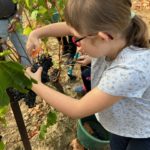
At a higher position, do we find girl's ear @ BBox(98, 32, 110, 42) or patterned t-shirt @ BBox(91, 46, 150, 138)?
girl's ear @ BBox(98, 32, 110, 42)

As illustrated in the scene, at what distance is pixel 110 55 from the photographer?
1.30m

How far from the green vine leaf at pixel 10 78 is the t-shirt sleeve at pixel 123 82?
0.29m

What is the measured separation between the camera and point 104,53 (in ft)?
4.09

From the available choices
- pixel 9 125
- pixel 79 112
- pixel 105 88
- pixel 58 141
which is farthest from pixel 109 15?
pixel 9 125

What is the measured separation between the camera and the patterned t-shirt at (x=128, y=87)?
3.95 ft

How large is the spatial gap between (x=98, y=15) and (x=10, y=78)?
35cm

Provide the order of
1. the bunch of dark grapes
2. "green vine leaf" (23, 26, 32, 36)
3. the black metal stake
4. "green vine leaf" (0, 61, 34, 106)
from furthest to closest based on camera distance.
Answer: "green vine leaf" (23, 26, 32, 36)
the black metal stake
the bunch of dark grapes
"green vine leaf" (0, 61, 34, 106)

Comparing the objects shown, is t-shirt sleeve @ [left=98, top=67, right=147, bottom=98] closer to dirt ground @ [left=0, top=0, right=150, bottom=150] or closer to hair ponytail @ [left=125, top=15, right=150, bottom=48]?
hair ponytail @ [left=125, top=15, right=150, bottom=48]

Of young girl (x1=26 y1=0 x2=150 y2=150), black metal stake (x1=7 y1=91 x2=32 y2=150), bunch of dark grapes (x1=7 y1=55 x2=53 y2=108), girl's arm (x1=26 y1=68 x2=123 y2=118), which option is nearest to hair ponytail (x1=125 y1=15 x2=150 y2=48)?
young girl (x1=26 y1=0 x2=150 y2=150)

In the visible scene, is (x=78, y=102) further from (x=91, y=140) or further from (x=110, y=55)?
(x=91, y=140)

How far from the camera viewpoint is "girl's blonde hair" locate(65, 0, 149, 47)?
1149 millimetres

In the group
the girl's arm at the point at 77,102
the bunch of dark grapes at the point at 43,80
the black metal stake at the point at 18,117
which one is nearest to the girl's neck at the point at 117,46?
the girl's arm at the point at 77,102

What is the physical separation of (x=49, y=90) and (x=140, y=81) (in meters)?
0.31

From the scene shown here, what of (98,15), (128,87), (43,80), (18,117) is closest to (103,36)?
(98,15)
